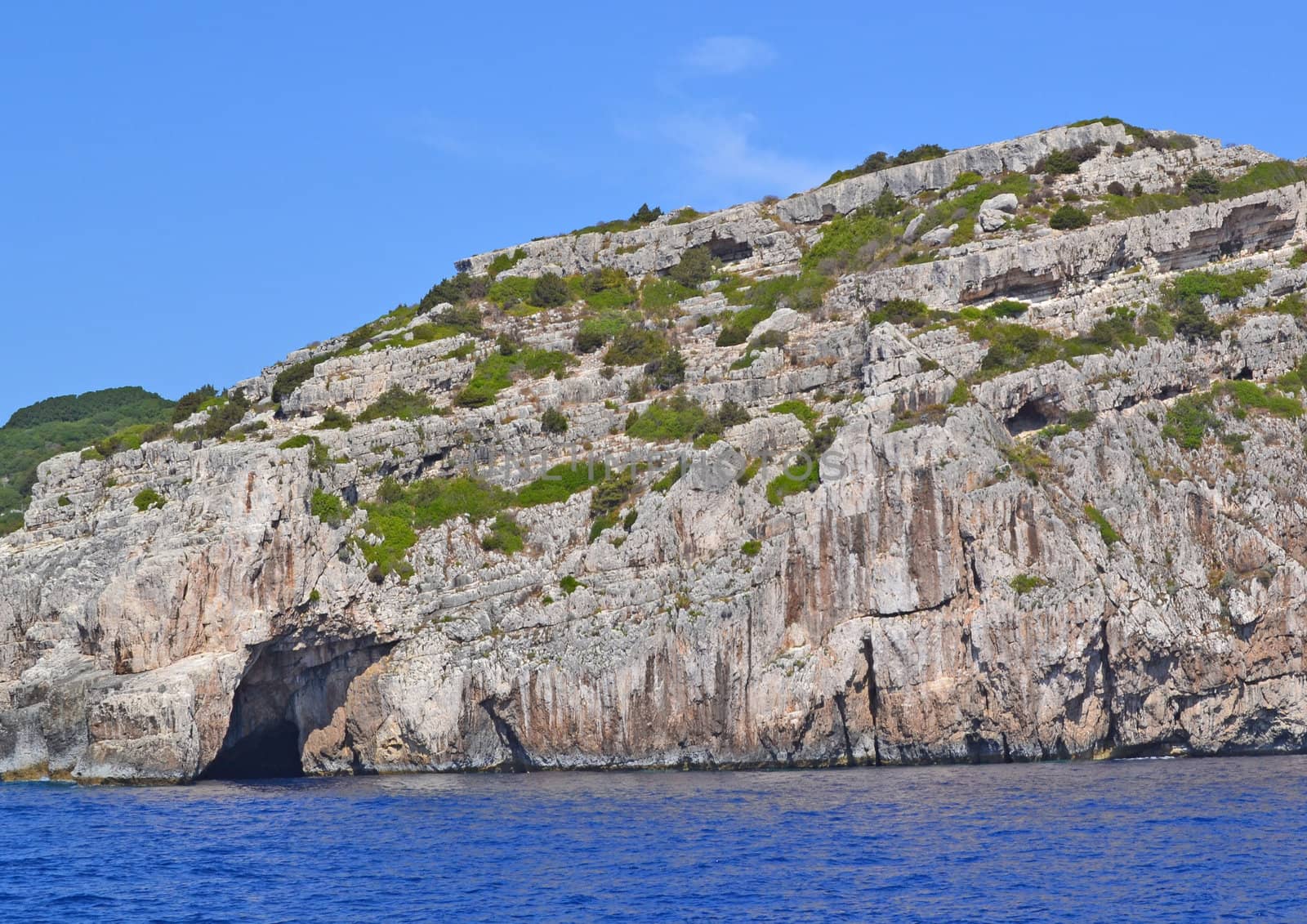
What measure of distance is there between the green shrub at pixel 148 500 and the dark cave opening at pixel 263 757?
1135 centimetres

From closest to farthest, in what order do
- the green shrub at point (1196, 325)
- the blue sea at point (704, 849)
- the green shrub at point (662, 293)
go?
the blue sea at point (704, 849)
the green shrub at point (1196, 325)
the green shrub at point (662, 293)

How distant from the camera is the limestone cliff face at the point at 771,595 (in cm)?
6256

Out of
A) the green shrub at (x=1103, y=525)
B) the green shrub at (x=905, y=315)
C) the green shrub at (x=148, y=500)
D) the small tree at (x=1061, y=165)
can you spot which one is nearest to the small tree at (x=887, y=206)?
the small tree at (x=1061, y=165)

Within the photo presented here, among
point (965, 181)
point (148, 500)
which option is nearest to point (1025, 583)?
point (148, 500)

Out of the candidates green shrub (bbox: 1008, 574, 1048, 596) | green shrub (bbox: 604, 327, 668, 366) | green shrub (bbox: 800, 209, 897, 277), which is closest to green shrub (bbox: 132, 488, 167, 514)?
green shrub (bbox: 604, 327, 668, 366)

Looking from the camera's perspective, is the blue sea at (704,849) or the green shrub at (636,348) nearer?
the blue sea at (704,849)

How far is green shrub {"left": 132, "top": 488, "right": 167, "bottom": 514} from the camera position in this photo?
2931 inches

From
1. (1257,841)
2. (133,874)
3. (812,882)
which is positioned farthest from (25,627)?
(1257,841)

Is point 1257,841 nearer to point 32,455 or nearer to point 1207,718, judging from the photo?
point 1207,718

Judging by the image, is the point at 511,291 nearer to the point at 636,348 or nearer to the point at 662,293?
the point at 662,293

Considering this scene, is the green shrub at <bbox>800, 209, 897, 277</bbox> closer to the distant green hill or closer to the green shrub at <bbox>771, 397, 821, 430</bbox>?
the green shrub at <bbox>771, 397, 821, 430</bbox>

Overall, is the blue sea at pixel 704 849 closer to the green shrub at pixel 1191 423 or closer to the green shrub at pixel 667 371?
the green shrub at pixel 1191 423

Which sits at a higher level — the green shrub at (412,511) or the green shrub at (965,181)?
the green shrub at (965,181)

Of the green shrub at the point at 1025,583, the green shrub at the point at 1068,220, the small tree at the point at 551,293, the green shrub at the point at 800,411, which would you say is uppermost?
the small tree at the point at 551,293
